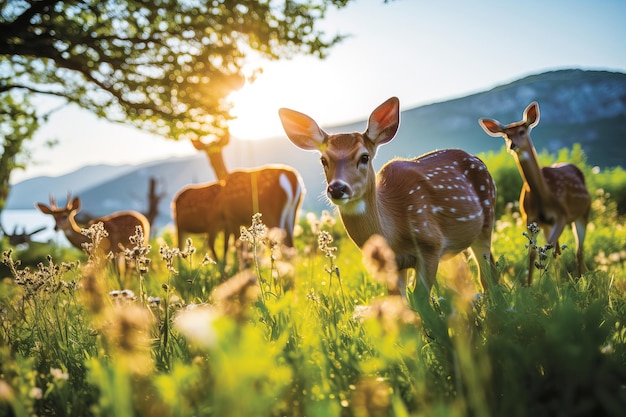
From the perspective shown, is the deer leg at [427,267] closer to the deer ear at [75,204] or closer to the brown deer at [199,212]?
the brown deer at [199,212]

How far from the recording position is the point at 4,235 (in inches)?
335

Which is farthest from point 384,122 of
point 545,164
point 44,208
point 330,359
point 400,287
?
point 545,164

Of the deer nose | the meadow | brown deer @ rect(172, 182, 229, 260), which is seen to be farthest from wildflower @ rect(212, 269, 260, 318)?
brown deer @ rect(172, 182, 229, 260)

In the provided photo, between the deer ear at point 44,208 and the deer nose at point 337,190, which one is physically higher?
the deer nose at point 337,190

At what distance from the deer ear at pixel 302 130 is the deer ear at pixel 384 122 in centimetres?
32

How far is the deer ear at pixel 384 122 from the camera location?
3242 mm

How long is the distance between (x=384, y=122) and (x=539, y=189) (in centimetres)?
286

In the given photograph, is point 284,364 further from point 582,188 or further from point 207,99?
point 207,99

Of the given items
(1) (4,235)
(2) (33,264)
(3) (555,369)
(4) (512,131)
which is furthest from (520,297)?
(2) (33,264)

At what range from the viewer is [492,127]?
17.6 ft

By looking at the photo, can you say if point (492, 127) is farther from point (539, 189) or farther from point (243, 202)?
point (243, 202)

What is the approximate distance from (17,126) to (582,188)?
10397 mm

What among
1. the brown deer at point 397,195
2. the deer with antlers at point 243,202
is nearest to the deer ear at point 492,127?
the brown deer at point 397,195

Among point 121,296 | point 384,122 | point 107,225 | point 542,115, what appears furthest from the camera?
point 542,115
